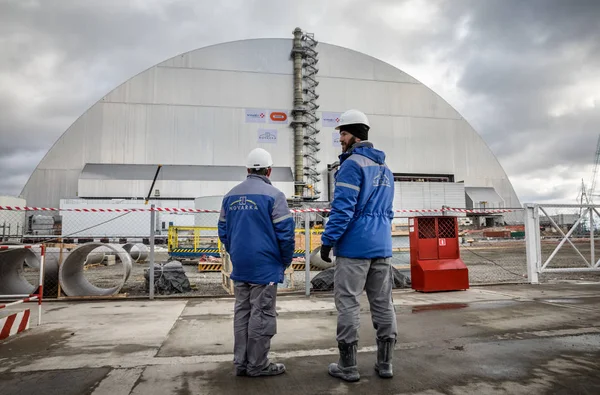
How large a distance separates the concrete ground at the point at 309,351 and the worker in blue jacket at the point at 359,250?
0.23 meters

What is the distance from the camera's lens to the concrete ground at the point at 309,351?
2541 mm

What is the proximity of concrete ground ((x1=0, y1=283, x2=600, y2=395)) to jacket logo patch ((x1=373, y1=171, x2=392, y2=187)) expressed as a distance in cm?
138

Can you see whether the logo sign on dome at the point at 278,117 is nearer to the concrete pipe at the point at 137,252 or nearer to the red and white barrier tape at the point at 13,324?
the concrete pipe at the point at 137,252

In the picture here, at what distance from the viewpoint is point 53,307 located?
5.73m

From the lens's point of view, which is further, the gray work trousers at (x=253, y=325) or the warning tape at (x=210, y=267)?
the warning tape at (x=210, y=267)

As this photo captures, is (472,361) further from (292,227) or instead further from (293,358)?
(292,227)

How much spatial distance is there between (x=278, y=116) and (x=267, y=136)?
6.14ft

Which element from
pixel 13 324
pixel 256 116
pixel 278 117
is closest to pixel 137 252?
pixel 13 324

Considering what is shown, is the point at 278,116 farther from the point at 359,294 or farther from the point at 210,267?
the point at 359,294

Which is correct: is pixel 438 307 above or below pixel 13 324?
below

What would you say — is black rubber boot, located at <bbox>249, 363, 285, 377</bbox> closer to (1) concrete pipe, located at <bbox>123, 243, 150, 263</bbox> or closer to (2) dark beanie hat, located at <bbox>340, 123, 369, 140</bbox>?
(2) dark beanie hat, located at <bbox>340, 123, 369, 140</bbox>

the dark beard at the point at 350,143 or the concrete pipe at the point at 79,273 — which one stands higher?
the dark beard at the point at 350,143

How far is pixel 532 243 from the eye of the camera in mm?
7832

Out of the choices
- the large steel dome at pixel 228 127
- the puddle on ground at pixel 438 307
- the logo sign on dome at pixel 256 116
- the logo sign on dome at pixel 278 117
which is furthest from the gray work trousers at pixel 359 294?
the logo sign on dome at pixel 278 117
